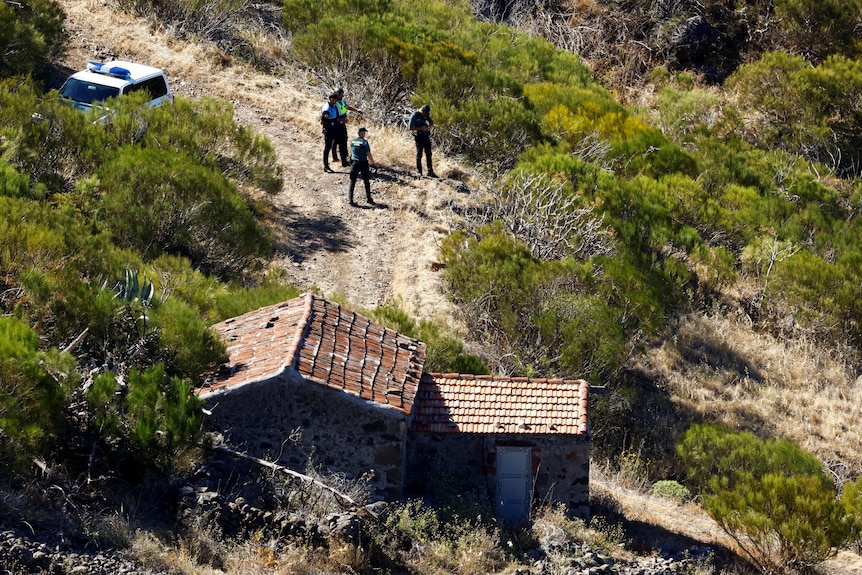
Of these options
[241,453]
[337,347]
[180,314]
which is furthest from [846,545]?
[180,314]

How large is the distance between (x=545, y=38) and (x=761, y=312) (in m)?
16.1

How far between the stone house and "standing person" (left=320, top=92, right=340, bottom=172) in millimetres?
7265

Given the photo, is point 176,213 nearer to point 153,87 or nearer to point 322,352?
point 153,87

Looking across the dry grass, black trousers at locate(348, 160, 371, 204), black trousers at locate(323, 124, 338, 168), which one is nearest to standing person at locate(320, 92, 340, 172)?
black trousers at locate(323, 124, 338, 168)

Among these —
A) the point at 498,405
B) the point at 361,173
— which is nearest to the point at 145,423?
the point at 498,405

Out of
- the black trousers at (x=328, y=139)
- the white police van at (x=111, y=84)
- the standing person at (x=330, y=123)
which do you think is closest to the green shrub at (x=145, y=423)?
the standing person at (x=330, y=123)

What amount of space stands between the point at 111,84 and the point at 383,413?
1188cm

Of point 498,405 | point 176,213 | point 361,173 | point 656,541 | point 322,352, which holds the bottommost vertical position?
point 656,541

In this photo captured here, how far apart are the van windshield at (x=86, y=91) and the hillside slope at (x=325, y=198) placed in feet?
11.7

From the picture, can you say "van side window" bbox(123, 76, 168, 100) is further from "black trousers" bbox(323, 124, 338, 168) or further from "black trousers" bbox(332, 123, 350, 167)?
"black trousers" bbox(332, 123, 350, 167)

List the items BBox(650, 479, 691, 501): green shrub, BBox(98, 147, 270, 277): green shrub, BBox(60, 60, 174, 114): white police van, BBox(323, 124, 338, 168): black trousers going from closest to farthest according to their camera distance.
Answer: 1. BBox(650, 479, 691, 501): green shrub
2. BBox(98, 147, 270, 277): green shrub
3. BBox(323, 124, 338, 168): black trousers
4. BBox(60, 60, 174, 114): white police van

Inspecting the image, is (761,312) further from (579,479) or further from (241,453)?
(241,453)

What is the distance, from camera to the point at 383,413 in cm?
1130

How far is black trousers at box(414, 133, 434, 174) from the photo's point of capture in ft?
67.6
